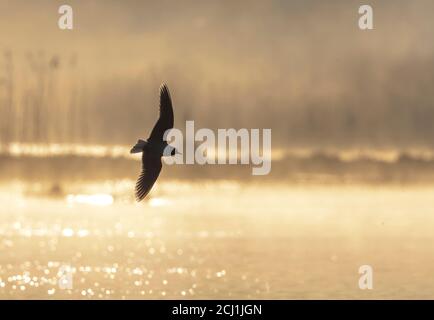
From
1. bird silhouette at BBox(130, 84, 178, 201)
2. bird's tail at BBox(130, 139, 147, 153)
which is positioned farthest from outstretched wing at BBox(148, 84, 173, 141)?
bird's tail at BBox(130, 139, 147, 153)

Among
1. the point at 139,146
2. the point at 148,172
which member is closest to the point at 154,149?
the point at 139,146

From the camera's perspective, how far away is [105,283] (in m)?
179

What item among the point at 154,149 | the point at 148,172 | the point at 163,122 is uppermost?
the point at 163,122

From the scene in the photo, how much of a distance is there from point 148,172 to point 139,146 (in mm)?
1781

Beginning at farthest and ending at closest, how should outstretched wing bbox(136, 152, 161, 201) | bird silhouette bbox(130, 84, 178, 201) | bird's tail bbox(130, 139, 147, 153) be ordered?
1. outstretched wing bbox(136, 152, 161, 201)
2. bird silhouette bbox(130, 84, 178, 201)
3. bird's tail bbox(130, 139, 147, 153)

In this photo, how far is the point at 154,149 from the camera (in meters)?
40.3

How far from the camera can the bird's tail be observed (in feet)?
128

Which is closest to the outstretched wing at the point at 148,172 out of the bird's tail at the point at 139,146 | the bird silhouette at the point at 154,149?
the bird silhouette at the point at 154,149

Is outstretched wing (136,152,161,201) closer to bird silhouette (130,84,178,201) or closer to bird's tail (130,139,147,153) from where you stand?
bird silhouette (130,84,178,201)

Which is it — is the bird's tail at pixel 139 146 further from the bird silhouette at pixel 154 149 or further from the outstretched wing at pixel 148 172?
the outstretched wing at pixel 148 172

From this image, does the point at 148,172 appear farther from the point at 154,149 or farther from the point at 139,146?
the point at 139,146
